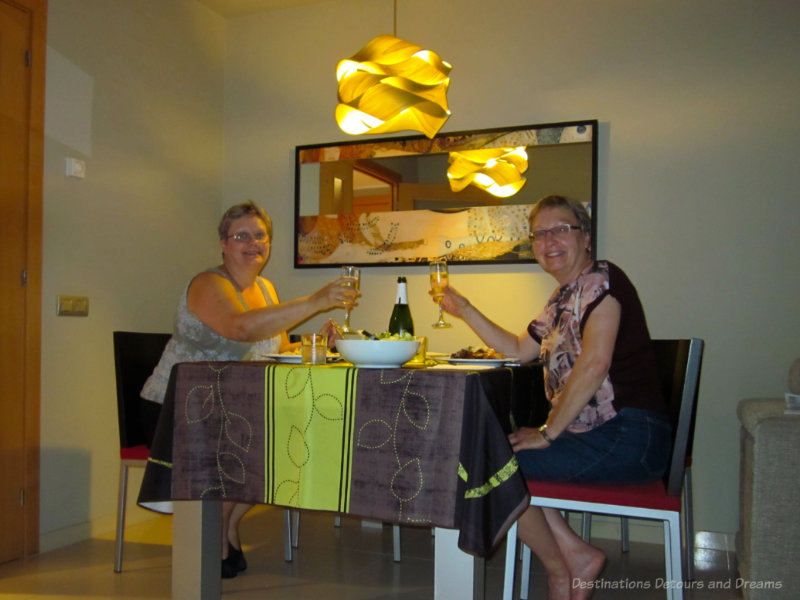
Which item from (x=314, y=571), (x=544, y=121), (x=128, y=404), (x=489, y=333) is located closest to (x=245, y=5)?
(x=544, y=121)

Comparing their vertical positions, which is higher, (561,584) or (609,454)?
(609,454)

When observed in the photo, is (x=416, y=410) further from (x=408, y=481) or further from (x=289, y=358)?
(x=289, y=358)

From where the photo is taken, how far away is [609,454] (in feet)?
6.07

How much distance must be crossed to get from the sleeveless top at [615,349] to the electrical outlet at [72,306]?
6.77ft

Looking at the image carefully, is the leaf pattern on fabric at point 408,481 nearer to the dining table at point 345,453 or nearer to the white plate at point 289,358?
the dining table at point 345,453

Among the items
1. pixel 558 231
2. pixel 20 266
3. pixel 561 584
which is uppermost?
pixel 558 231

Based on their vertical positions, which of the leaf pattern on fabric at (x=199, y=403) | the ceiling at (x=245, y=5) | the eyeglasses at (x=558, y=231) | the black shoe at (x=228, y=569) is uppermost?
the ceiling at (x=245, y=5)

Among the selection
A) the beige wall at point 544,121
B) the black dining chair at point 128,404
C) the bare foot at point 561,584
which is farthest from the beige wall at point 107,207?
the bare foot at point 561,584

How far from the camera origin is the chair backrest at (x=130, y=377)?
8.23 feet

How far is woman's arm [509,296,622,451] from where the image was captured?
6.05 ft

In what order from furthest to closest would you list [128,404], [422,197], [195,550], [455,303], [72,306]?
[422,197] → [72,306] → [128,404] → [455,303] → [195,550]

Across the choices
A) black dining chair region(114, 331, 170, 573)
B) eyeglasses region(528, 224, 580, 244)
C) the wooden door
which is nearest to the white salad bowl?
eyeglasses region(528, 224, 580, 244)

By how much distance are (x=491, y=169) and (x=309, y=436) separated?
214 centimetres

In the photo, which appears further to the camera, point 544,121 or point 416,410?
point 544,121
